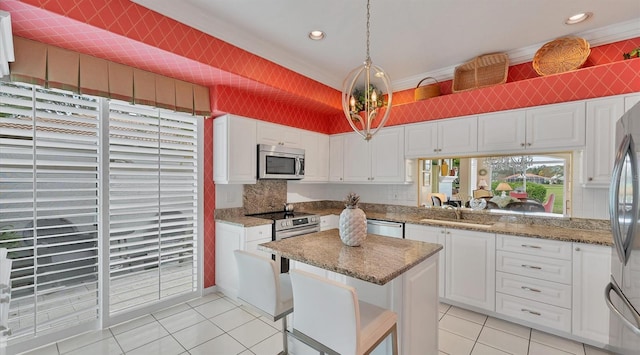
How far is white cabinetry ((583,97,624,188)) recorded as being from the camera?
2.40 metres

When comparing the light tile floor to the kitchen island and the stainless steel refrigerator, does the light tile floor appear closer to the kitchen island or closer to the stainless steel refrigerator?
the kitchen island

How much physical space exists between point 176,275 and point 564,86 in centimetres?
440

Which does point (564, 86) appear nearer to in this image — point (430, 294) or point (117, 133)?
point (430, 294)

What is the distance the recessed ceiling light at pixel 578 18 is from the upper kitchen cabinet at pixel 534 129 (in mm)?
729

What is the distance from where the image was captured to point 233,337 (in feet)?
7.96

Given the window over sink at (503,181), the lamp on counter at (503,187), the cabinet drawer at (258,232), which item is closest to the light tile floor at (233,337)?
the cabinet drawer at (258,232)

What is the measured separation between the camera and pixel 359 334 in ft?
4.12

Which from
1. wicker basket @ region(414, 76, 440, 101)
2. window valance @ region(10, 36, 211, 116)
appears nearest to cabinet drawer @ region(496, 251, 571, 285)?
wicker basket @ region(414, 76, 440, 101)

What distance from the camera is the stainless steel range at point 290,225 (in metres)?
3.26

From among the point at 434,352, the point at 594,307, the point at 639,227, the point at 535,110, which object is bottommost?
the point at 434,352

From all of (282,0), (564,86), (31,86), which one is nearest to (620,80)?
(564,86)

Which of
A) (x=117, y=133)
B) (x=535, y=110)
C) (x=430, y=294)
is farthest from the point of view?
(x=535, y=110)

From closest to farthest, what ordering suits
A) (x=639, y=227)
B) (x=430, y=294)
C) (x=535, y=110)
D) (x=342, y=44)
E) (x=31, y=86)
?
(x=639, y=227), (x=430, y=294), (x=31, y=86), (x=535, y=110), (x=342, y=44)

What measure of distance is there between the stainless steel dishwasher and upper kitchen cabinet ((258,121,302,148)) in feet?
5.01
